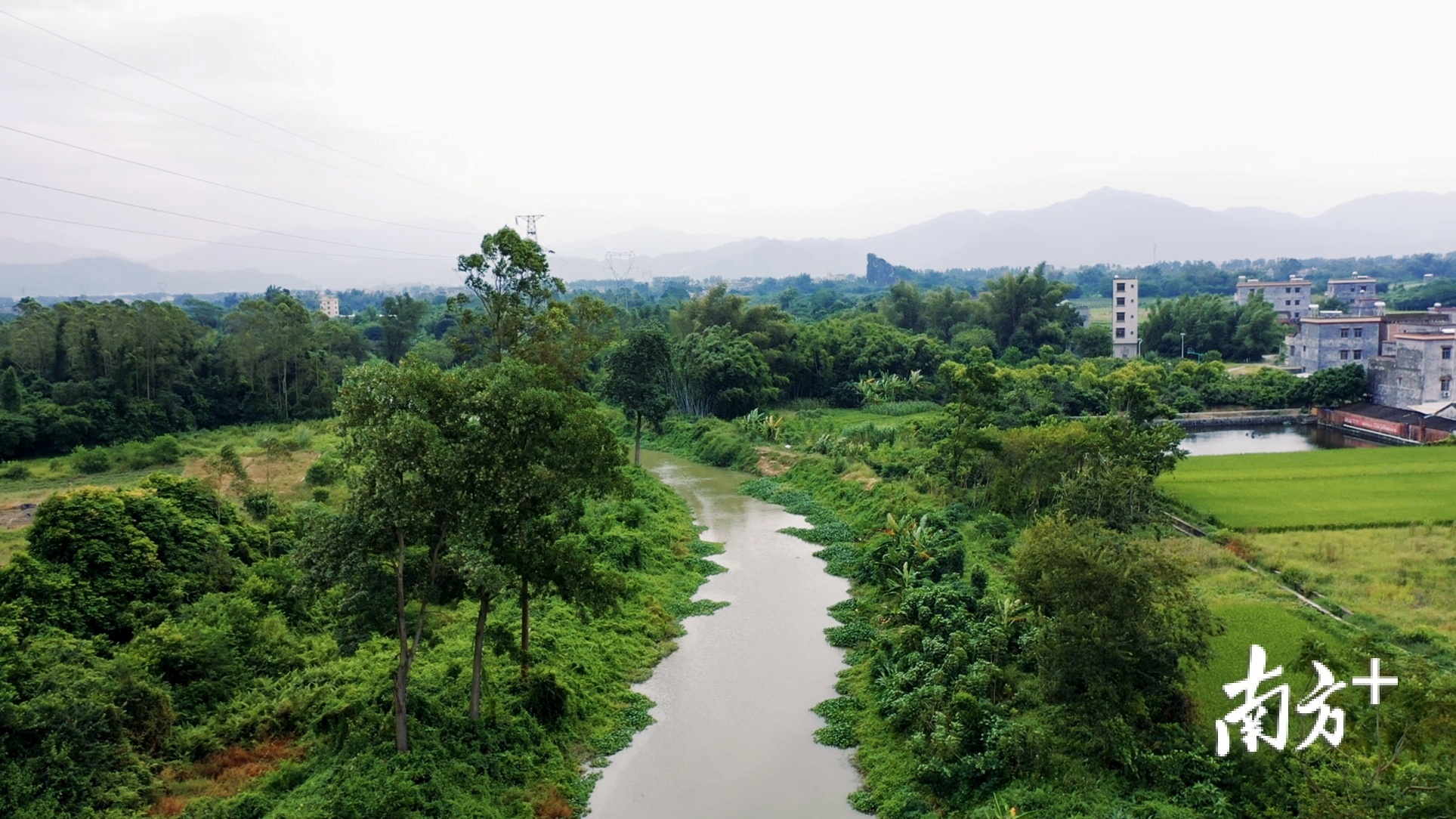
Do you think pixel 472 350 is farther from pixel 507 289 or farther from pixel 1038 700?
pixel 1038 700

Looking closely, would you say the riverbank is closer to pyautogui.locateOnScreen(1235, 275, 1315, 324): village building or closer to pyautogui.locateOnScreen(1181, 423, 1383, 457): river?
pyautogui.locateOnScreen(1181, 423, 1383, 457): river

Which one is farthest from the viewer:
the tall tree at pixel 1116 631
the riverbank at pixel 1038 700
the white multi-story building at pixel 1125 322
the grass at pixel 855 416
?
the white multi-story building at pixel 1125 322

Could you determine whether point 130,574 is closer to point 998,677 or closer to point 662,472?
point 998,677

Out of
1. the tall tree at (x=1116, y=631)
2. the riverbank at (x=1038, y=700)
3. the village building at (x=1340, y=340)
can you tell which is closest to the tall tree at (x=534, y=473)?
the riverbank at (x=1038, y=700)

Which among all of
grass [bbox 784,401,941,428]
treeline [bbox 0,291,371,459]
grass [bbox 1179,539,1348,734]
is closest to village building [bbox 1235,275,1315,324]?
grass [bbox 784,401,941,428]

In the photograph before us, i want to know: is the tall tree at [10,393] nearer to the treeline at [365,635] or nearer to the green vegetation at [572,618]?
the green vegetation at [572,618]

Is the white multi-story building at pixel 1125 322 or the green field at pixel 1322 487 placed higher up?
the white multi-story building at pixel 1125 322
